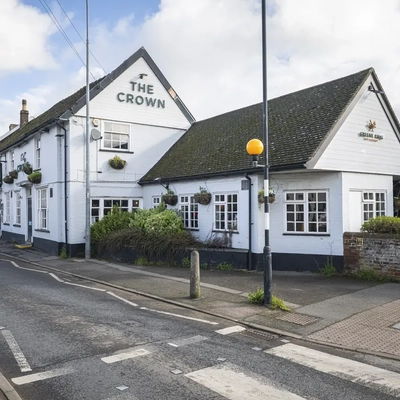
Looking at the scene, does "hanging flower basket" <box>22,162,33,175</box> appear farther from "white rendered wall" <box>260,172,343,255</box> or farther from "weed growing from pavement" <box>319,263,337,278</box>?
"weed growing from pavement" <box>319,263,337,278</box>

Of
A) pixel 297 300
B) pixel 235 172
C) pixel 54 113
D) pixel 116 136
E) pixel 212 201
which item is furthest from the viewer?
pixel 54 113

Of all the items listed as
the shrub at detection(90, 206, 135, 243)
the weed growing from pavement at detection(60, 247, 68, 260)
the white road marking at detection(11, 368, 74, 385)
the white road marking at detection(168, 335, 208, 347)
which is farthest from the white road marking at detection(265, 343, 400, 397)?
the weed growing from pavement at detection(60, 247, 68, 260)

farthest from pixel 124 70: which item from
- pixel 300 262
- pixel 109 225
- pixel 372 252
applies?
pixel 372 252

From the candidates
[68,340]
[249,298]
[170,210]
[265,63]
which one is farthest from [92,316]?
[170,210]

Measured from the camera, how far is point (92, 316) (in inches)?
340

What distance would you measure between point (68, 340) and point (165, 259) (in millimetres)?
9253

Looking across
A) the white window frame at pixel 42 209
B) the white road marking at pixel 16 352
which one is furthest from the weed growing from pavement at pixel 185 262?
the white window frame at pixel 42 209

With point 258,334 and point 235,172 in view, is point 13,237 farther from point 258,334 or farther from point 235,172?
point 258,334

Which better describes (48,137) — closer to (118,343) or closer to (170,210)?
(170,210)

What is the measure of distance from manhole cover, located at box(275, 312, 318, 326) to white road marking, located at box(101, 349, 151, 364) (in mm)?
3267

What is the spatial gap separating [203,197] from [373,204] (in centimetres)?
636

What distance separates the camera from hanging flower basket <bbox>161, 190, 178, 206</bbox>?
18.5 meters

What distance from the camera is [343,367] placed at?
5.94m

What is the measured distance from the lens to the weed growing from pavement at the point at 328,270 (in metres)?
13.4
